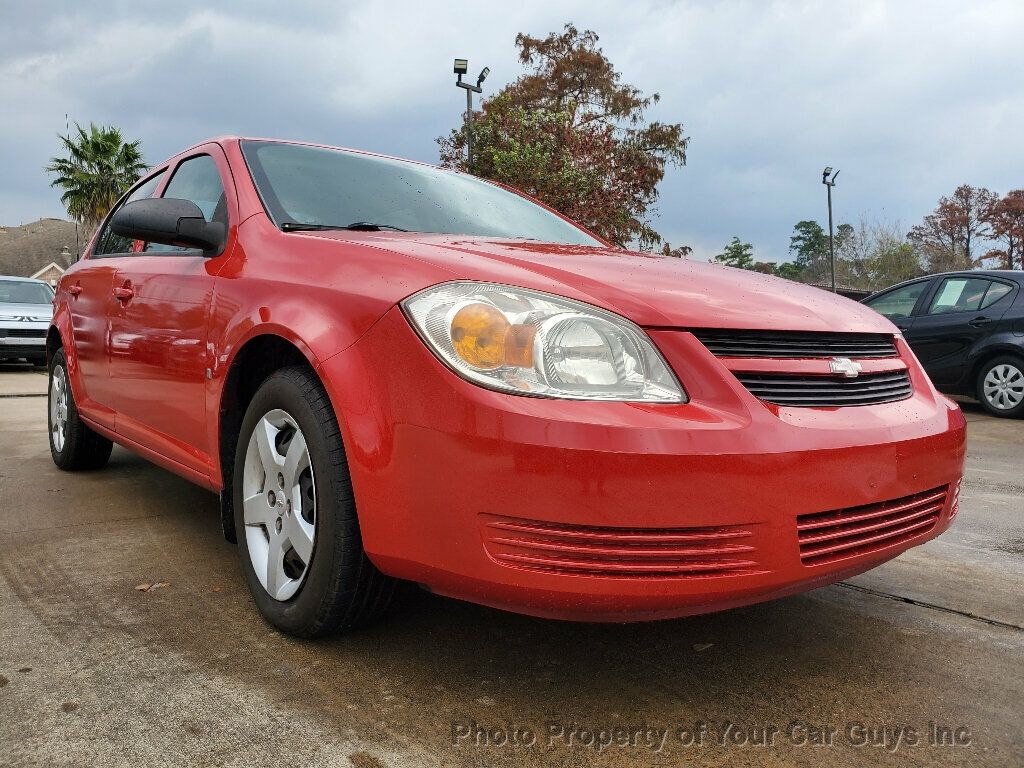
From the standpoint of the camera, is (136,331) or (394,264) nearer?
(394,264)

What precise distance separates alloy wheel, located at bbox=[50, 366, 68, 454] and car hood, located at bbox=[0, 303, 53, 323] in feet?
32.5

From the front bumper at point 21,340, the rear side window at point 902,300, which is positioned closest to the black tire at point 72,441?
the rear side window at point 902,300

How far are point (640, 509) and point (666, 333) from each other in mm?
406

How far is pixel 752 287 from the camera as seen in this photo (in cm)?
221

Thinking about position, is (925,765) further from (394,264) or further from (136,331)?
(136,331)

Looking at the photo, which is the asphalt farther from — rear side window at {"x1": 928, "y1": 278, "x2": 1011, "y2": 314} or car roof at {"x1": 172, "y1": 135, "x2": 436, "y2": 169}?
rear side window at {"x1": 928, "y1": 278, "x2": 1011, "y2": 314}

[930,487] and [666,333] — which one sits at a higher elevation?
[666,333]

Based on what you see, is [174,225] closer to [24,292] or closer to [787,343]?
[787,343]

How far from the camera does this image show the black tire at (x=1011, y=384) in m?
7.46

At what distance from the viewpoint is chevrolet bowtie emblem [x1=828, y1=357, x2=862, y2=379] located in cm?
200

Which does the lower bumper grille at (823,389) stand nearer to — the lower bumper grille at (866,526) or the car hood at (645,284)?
the car hood at (645,284)

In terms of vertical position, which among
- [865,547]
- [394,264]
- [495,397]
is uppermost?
[394,264]

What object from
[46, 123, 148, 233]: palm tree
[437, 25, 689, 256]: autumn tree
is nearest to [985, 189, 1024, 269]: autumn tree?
[437, 25, 689, 256]: autumn tree

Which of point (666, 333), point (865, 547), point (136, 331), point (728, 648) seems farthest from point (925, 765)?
point (136, 331)
